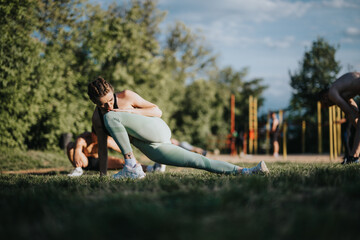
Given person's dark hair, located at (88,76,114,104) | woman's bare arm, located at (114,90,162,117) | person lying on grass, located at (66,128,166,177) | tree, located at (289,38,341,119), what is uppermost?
tree, located at (289,38,341,119)

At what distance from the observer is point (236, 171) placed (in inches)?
143

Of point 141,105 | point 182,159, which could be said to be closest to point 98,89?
point 141,105

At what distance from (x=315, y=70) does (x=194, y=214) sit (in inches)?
1134

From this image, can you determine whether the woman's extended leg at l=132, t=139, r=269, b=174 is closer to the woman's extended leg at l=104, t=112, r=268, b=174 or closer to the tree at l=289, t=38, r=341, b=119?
the woman's extended leg at l=104, t=112, r=268, b=174

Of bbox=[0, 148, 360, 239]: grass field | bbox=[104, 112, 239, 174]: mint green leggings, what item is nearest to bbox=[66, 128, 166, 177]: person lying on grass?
bbox=[104, 112, 239, 174]: mint green leggings

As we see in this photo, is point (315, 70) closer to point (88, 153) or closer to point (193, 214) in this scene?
point (88, 153)

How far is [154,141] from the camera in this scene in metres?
3.59

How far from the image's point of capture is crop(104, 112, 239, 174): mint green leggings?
3.50m

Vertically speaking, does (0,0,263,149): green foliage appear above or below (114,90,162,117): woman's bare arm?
above

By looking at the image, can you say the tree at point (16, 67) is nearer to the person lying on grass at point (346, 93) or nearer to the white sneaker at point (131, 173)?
the white sneaker at point (131, 173)

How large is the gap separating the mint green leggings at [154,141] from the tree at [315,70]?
82.9ft

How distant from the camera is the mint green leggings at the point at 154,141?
3.50m

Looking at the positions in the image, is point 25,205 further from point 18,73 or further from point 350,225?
point 18,73

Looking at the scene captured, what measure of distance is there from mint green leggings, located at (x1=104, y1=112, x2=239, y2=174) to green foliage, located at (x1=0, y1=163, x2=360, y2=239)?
3.23 feet
